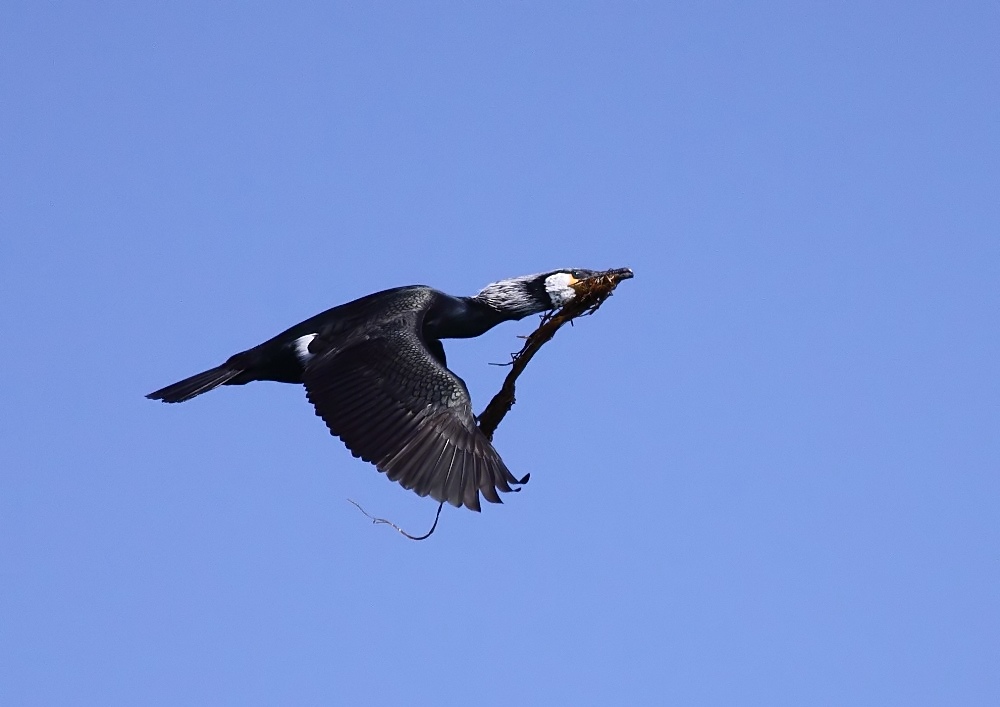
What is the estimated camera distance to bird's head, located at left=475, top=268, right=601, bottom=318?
13.2 metres

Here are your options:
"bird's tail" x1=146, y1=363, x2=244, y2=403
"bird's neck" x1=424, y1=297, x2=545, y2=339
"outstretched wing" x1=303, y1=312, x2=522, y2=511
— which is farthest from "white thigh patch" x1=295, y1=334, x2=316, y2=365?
"bird's neck" x1=424, y1=297, x2=545, y2=339

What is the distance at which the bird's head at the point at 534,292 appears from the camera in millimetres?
13211

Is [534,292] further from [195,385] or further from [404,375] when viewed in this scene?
[195,385]

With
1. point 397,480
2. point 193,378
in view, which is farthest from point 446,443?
point 193,378

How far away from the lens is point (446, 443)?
36.7ft

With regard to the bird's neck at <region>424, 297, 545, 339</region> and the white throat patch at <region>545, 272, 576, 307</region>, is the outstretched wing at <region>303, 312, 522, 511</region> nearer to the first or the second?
the bird's neck at <region>424, 297, 545, 339</region>

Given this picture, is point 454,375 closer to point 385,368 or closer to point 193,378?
point 385,368

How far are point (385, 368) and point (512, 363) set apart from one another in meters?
1.07

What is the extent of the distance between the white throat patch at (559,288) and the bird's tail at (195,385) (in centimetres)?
285

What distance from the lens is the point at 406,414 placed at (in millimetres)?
11461

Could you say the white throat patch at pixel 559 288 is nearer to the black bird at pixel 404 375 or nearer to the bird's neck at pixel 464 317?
the black bird at pixel 404 375

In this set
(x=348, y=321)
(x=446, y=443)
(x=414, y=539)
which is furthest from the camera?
(x=348, y=321)

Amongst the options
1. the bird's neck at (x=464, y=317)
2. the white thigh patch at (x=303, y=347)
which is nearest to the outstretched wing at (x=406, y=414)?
the white thigh patch at (x=303, y=347)

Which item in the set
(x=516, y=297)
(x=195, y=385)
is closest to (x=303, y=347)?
(x=195, y=385)
